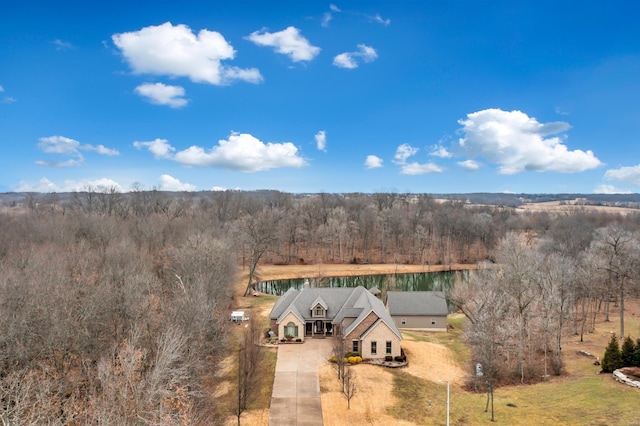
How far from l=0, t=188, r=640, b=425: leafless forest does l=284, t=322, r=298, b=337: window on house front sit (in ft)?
19.4

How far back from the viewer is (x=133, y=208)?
82625mm

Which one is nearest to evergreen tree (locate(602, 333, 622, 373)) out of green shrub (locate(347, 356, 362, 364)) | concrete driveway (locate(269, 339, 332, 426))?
green shrub (locate(347, 356, 362, 364))

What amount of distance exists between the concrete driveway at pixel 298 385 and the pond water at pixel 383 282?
28980 millimetres

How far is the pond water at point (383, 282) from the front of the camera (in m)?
65.5

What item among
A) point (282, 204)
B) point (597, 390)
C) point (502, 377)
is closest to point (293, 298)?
point (502, 377)

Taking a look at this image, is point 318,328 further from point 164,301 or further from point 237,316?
point 164,301

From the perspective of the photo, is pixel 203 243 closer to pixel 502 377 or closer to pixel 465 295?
pixel 465 295

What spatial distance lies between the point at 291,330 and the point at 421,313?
1426 centimetres

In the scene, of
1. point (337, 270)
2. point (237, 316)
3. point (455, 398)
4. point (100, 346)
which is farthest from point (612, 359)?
point (337, 270)

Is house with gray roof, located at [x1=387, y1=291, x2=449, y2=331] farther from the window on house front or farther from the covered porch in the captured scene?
the window on house front

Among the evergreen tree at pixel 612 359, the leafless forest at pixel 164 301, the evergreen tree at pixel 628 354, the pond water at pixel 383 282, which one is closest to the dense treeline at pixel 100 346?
the leafless forest at pixel 164 301

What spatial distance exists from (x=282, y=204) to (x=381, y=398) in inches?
3520

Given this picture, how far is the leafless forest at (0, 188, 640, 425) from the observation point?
17266 mm

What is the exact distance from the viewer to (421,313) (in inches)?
1650
